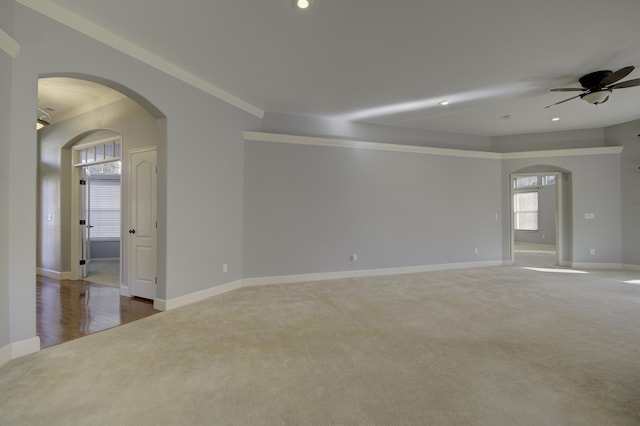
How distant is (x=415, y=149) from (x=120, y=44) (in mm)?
5298

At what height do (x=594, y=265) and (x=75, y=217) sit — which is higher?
(x=75, y=217)

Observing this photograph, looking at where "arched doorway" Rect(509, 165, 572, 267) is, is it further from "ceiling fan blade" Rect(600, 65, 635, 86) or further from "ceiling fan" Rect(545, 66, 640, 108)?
"ceiling fan blade" Rect(600, 65, 635, 86)

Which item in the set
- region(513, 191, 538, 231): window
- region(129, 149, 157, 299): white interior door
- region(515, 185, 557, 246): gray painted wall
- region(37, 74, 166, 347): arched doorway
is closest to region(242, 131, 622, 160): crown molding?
region(129, 149, 157, 299): white interior door

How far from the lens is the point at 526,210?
11664 millimetres

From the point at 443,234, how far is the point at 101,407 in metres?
6.29

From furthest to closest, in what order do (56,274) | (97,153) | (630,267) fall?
1. (630,267)
2. (56,274)
3. (97,153)

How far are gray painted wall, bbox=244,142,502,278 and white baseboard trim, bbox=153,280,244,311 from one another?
15.0 inches

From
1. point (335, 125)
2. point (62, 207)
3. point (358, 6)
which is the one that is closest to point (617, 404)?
point (358, 6)

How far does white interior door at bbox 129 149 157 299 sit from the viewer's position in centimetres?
425

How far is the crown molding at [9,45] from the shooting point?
7.38 feet

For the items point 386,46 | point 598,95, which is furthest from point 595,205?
point 386,46

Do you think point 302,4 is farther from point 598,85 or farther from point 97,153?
point 97,153

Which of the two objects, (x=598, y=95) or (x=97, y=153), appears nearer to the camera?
(x=598, y=95)

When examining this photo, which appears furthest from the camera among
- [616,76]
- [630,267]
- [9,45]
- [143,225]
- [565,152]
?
[565,152]
